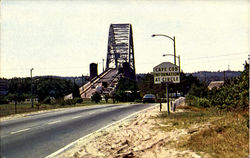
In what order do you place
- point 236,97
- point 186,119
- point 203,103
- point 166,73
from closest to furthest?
point 186,119
point 166,73
point 236,97
point 203,103

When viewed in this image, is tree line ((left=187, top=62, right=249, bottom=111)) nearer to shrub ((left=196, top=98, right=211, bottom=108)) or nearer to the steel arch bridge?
shrub ((left=196, top=98, right=211, bottom=108))

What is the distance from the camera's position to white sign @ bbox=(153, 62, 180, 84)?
17562 mm

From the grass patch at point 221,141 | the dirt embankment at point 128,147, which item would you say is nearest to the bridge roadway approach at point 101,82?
the dirt embankment at point 128,147

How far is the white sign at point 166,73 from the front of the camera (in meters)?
17.6

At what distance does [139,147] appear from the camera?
9062mm

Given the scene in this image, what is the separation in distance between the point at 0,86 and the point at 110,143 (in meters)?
14.6

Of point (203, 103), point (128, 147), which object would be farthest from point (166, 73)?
point (203, 103)

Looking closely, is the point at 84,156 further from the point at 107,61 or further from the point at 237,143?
the point at 107,61

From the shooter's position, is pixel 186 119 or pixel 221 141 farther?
pixel 186 119

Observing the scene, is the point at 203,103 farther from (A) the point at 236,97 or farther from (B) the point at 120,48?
(B) the point at 120,48

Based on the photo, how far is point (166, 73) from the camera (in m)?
17.8

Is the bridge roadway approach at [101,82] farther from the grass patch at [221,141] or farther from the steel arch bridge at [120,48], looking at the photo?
the grass patch at [221,141]

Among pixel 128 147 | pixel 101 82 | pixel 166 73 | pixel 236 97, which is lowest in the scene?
pixel 128 147

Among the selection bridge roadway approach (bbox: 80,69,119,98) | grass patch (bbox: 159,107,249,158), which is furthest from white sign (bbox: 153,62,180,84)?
bridge roadway approach (bbox: 80,69,119,98)
